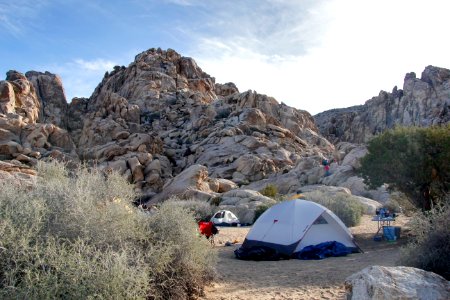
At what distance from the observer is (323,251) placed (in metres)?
14.0

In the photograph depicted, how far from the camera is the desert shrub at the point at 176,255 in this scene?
7.12 m

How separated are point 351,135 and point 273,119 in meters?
42.9

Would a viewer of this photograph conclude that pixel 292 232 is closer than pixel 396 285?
No

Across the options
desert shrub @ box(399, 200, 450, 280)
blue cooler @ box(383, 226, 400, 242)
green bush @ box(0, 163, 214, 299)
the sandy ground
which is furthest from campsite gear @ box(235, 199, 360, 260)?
desert shrub @ box(399, 200, 450, 280)

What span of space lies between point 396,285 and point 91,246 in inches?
169

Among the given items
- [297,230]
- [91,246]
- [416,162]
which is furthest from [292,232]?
[91,246]

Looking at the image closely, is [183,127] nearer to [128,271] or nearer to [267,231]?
[267,231]

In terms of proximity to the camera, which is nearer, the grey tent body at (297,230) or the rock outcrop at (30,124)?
the grey tent body at (297,230)

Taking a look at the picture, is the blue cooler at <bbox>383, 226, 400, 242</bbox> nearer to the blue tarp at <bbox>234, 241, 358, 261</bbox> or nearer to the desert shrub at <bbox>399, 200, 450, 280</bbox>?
the blue tarp at <bbox>234, 241, 358, 261</bbox>

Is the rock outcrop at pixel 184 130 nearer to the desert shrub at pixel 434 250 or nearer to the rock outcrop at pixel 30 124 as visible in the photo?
the rock outcrop at pixel 30 124

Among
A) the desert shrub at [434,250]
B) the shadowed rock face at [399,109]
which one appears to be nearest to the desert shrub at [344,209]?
the desert shrub at [434,250]

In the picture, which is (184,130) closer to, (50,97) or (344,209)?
(50,97)

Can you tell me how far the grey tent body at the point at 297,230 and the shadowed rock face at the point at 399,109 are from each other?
193 ft

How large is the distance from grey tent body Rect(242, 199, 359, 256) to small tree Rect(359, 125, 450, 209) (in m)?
4.64
